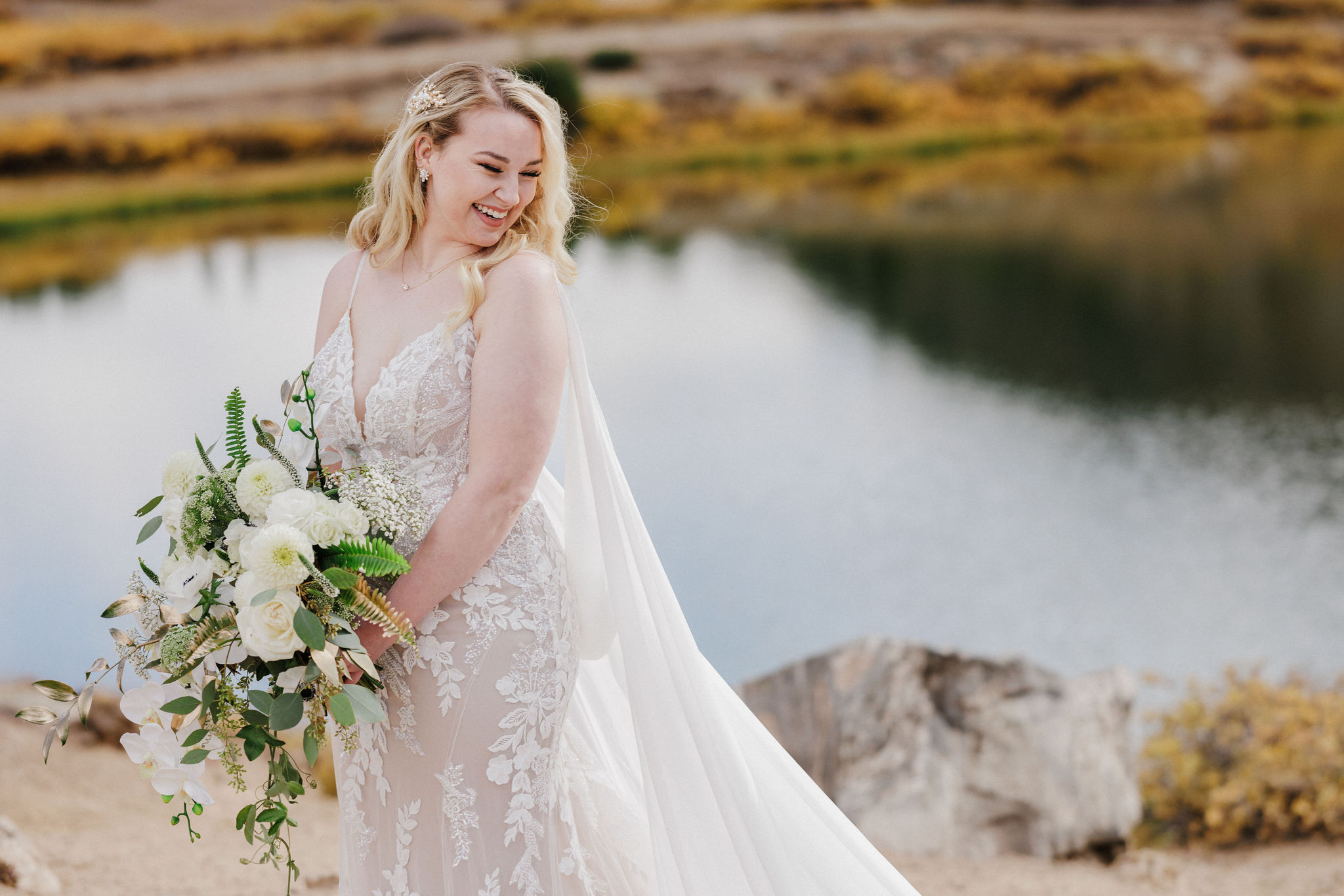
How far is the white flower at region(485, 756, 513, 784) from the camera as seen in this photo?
1789 mm

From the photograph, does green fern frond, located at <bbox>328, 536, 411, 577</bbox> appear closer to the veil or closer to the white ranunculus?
the white ranunculus

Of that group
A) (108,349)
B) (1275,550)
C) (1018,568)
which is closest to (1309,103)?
(1275,550)

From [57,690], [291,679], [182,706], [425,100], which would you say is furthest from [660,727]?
[425,100]

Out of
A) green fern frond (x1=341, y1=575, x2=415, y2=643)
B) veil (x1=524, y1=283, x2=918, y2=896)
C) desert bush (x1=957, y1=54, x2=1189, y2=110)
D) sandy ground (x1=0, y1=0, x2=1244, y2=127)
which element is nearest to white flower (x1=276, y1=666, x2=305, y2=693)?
green fern frond (x1=341, y1=575, x2=415, y2=643)

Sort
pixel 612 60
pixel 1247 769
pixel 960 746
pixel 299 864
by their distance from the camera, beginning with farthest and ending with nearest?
1. pixel 612 60
2. pixel 1247 769
3. pixel 960 746
4. pixel 299 864

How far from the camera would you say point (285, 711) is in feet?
5.23

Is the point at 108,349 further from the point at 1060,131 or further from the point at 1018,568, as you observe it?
the point at 1060,131

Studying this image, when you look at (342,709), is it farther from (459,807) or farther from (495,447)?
(495,447)

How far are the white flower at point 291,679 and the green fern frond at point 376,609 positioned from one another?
0.38ft

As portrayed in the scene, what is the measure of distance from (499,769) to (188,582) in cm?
58

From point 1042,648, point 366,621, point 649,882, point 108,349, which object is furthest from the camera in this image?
point 108,349

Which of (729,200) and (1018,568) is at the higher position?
(729,200)

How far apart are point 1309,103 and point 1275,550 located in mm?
8657

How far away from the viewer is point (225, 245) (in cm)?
1239
